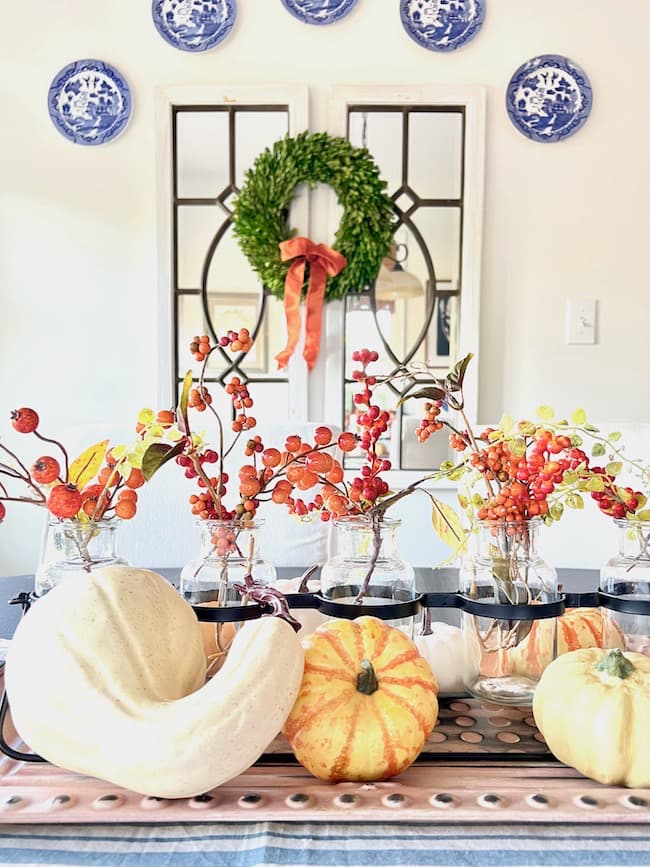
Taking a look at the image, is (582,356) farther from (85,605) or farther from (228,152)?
(85,605)

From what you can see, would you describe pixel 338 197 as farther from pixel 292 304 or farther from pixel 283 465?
pixel 283 465

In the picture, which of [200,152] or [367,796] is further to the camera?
[200,152]

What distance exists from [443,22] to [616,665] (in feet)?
7.84

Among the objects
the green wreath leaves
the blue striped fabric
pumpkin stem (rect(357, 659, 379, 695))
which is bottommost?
the blue striped fabric

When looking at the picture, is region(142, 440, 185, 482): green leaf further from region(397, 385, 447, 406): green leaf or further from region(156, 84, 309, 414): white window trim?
region(156, 84, 309, 414): white window trim

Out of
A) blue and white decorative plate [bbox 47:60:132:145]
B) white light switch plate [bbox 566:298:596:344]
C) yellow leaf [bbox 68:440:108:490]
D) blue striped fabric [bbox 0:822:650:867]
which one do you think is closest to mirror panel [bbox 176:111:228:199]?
blue and white decorative plate [bbox 47:60:132:145]

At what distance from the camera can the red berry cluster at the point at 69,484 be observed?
0.55 metres

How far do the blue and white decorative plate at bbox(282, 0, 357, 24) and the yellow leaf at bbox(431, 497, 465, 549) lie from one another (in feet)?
7.23

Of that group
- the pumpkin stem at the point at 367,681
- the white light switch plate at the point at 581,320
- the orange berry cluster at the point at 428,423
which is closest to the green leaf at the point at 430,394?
the orange berry cluster at the point at 428,423

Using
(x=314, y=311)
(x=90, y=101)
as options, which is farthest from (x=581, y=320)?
(x=90, y=101)

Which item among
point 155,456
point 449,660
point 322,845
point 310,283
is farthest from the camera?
point 310,283

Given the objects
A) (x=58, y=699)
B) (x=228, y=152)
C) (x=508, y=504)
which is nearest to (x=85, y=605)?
(x=58, y=699)

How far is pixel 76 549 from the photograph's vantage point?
23.1 inches

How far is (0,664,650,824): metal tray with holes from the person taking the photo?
444mm
